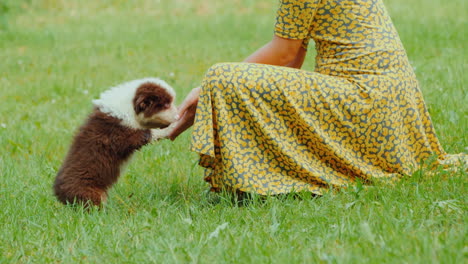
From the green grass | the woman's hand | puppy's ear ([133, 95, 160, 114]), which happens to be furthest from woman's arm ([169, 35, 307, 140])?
the green grass

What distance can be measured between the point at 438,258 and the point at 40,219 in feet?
7.45

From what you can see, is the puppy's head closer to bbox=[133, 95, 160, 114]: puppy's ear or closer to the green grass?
bbox=[133, 95, 160, 114]: puppy's ear

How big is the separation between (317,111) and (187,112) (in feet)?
2.67

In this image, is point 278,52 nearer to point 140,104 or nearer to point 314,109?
point 314,109

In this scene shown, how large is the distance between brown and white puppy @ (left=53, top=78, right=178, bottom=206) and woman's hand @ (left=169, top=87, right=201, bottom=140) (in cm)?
6

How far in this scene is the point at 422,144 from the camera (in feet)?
13.2

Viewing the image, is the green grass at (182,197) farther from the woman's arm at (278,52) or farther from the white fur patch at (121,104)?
the woman's arm at (278,52)

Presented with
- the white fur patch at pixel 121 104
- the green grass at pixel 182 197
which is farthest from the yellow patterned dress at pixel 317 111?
the white fur patch at pixel 121 104

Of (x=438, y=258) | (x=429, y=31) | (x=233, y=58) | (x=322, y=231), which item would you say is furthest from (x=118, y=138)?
(x=429, y=31)

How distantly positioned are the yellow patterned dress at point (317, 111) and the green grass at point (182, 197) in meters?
0.17

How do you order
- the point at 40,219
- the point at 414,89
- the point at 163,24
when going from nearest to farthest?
the point at 40,219
the point at 414,89
the point at 163,24

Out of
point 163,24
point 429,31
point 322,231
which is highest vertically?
point 322,231

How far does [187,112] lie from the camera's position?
396 centimetres

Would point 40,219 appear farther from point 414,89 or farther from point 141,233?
point 414,89
